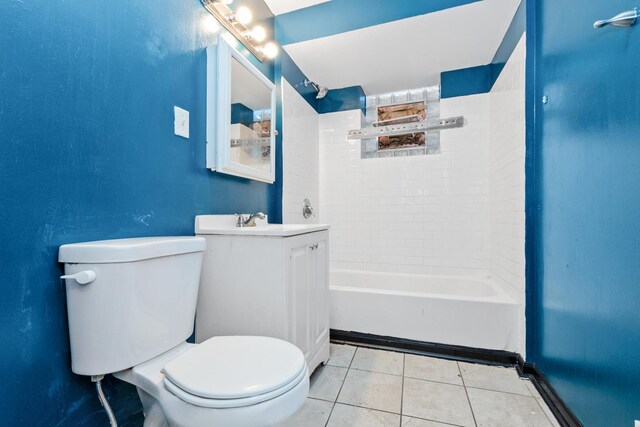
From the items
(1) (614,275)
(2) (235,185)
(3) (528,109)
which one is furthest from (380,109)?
(1) (614,275)

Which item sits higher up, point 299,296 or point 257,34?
point 257,34

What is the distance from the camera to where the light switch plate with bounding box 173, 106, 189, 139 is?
1264 millimetres

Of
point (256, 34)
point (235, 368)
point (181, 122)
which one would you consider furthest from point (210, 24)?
point (235, 368)

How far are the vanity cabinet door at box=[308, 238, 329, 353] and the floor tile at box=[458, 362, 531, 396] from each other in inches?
32.5

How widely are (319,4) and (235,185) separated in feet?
4.79

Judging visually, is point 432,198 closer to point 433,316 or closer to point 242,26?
point 433,316

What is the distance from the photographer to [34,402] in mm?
785

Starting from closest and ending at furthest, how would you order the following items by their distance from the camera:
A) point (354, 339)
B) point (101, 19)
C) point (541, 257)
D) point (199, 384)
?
point (199, 384) → point (101, 19) → point (541, 257) → point (354, 339)

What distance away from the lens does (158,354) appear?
0.92 m

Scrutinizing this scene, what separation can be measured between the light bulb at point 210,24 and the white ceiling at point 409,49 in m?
0.78

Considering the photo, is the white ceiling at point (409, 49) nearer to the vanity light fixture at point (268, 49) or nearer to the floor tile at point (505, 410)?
the vanity light fixture at point (268, 49)

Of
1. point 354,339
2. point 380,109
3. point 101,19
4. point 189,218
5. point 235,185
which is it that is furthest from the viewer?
point 380,109

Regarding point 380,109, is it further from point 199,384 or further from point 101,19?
point 199,384

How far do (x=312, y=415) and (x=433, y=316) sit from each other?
98 cm
